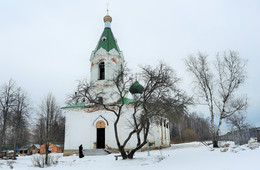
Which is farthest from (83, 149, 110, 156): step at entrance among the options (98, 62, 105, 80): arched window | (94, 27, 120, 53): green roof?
(94, 27, 120, 53): green roof

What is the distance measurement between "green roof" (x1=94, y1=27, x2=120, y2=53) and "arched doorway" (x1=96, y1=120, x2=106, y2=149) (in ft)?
28.4

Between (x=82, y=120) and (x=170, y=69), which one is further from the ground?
(x=170, y=69)

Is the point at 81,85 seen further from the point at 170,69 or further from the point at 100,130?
the point at 100,130

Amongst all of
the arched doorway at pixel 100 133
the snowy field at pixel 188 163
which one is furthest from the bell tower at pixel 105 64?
the snowy field at pixel 188 163

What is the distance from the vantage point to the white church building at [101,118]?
846 inches

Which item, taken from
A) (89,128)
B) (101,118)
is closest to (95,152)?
(89,128)

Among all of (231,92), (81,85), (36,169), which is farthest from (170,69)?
(36,169)

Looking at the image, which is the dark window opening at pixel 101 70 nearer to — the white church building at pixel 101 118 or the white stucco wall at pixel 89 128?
the white church building at pixel 101 118

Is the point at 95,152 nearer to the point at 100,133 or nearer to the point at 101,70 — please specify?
the point at 100,133

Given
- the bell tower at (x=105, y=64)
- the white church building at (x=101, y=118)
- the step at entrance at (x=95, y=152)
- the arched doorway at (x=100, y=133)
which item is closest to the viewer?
the step at entrance at (x=95, y=152)

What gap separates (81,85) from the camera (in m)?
14.3

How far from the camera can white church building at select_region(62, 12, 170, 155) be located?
70.5 ft

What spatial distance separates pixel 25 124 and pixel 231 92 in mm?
22021

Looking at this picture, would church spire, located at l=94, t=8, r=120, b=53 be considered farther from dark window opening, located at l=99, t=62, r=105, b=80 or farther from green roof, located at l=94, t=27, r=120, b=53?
dark window opening, located at l=99, t=62, r=105, b=80
